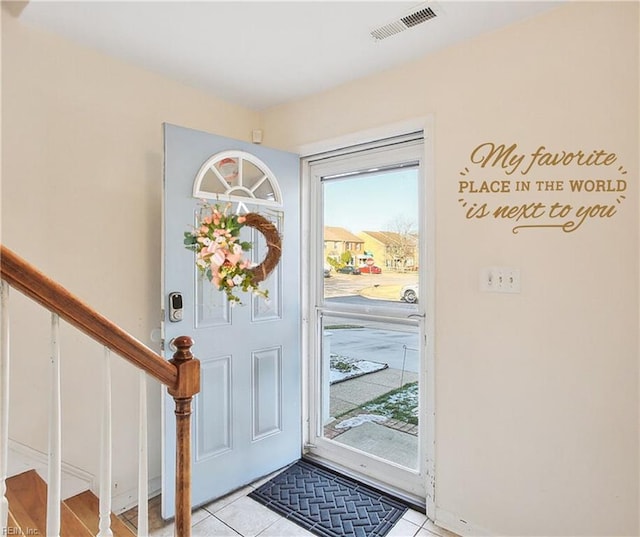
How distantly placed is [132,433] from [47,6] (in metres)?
2.09

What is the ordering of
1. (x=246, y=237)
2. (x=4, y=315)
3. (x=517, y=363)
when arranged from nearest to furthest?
(x=4, y=315), (x=517, y=363), (x=246, y=237)

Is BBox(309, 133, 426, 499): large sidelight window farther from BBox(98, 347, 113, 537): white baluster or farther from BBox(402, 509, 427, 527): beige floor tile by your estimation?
BBox(98, 347, 113, 537): white baluster

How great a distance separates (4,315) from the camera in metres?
0.92

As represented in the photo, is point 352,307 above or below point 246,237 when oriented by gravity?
below

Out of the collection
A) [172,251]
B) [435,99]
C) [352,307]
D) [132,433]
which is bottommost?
[132,433]

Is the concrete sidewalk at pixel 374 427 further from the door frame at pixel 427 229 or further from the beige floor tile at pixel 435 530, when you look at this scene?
the beige floor tile at pixel 435 530

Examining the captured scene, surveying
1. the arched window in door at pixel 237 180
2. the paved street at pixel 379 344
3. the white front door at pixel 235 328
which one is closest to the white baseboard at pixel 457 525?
the paved street at pixel 379 344

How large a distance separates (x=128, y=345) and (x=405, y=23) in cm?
175

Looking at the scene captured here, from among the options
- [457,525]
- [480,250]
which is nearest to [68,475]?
[457,525]

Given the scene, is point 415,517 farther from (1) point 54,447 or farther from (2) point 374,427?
(1) point 54,447

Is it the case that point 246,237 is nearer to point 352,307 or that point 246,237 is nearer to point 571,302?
point 352,307

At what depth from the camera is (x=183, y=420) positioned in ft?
4.27

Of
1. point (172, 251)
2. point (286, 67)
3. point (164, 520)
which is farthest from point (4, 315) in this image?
point (286, 67)

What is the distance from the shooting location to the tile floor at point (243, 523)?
1.94 metres
